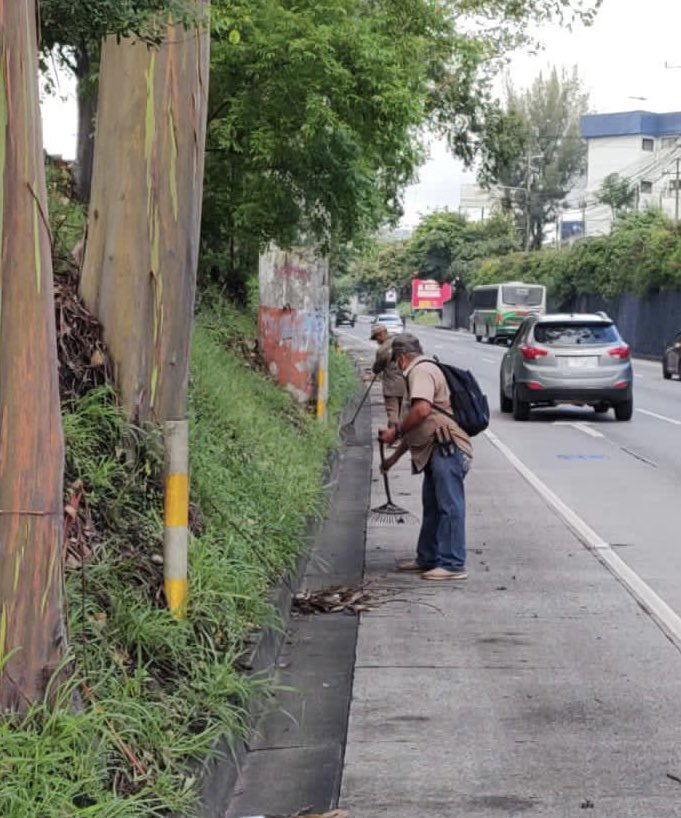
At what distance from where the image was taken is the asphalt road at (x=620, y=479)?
413 inches

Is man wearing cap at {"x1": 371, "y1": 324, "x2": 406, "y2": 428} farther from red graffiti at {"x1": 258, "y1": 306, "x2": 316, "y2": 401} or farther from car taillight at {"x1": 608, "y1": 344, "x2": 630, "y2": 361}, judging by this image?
car taillight at {"x1": 608, "y1": 344, "x2": 630, "y2": 361}

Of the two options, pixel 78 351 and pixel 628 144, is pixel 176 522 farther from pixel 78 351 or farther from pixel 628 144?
pixel 628 144

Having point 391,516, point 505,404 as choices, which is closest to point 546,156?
point 505,404

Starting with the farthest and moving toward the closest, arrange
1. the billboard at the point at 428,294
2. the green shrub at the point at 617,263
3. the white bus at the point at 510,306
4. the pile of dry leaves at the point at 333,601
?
the billboard at the point at 428,294 → the white bus at the point at 510,306 → the green shrub at the point at 617,263 → the pile of dry leaves at the point at 333,601

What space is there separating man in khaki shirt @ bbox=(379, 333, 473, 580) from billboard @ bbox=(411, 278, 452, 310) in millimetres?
101628

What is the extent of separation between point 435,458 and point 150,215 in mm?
2726

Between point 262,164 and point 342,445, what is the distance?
567 cm

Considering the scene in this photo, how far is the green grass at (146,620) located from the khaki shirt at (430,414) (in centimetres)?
106

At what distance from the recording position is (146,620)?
22.0 feet

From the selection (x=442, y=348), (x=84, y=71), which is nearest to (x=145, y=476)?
(x=84, y=71)

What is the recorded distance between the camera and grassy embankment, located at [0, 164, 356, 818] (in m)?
4.84

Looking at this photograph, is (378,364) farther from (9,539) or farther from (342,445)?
(9,539)

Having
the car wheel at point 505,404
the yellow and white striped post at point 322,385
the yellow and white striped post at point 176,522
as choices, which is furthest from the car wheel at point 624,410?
the yellow and white striped post at point 176,522

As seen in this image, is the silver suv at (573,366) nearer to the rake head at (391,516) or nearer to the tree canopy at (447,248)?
the rake head at (391,516)
